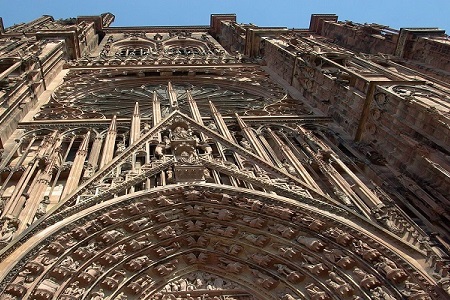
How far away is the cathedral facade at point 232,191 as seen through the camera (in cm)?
909

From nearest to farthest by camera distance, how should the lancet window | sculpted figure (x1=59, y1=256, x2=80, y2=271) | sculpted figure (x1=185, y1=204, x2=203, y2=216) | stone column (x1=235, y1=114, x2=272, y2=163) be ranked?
sculpted figure (x1=59, y1=256, x2=80, y2=271)
sculpted figure (x1=185, y1=204, x2=203, y2=216)
stone column (x1=235, y1=114, x2=272, y2=163)
the lancet window

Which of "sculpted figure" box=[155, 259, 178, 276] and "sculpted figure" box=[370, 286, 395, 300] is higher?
"sculpted figure" box=[370, 286, 395, 300]

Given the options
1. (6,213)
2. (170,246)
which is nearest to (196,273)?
(170,246)

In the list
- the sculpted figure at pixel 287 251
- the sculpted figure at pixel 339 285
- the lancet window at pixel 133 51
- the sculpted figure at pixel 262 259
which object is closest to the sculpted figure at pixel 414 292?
the sculpted figure at pixel 339 285

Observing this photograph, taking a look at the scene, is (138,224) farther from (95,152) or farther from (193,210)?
(95,152)

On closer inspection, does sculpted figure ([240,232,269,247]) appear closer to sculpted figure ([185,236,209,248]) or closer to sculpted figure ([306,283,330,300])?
sculpted figure ([185,236,209,248])

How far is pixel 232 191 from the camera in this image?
10914mm

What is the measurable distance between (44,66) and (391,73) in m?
11.8

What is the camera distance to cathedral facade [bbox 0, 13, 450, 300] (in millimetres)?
9094

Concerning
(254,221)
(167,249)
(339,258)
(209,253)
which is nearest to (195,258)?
(209,253)

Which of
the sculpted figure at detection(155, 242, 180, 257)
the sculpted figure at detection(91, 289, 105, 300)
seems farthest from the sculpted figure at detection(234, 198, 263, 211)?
the sculpted figure at detection(91, 289, 105, 300)

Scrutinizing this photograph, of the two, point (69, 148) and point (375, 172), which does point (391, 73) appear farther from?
point (69, 148)

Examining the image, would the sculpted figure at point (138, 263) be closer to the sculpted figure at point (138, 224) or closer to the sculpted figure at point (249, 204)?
the sculpted figure at point (138, 224)

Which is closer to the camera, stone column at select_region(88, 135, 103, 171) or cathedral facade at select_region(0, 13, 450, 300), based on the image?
cathedral facade at select_region(0, 13, 450, 300)
